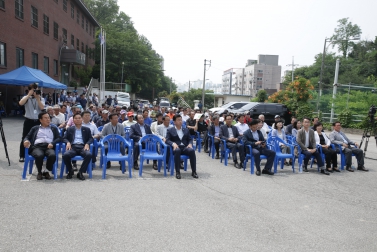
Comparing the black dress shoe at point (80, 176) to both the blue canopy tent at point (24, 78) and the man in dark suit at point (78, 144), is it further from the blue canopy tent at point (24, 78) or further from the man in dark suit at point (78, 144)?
the blue canopy tent at point (24, 78)

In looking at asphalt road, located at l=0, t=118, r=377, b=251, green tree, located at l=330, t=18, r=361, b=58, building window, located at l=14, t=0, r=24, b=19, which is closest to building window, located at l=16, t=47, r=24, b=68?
building window, located at l=14, t=0, r=24, b=19

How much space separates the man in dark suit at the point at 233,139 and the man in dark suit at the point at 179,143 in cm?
156

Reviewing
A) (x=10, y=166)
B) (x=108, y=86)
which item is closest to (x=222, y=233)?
(x=10, y=166)

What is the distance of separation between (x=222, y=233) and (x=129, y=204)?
5.99 ft

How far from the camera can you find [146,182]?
7090 millimetres

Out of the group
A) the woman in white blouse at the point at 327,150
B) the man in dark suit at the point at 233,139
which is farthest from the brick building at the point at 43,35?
the woman in white blouse at the point at 327,150

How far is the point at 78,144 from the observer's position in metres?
7.52

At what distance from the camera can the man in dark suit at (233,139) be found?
9053 mm

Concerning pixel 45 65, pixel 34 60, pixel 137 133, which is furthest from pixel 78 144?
pixel 45 65

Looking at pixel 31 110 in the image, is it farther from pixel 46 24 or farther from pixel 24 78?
pixel 46 24

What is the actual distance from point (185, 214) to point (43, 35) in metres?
27.4

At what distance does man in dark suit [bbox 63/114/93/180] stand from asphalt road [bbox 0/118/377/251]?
35 cm

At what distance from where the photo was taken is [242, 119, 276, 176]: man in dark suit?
8.38 metres

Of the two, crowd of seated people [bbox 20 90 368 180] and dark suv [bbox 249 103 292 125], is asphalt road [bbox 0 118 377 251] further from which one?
dark suv [bbox 249 103 292 125]
